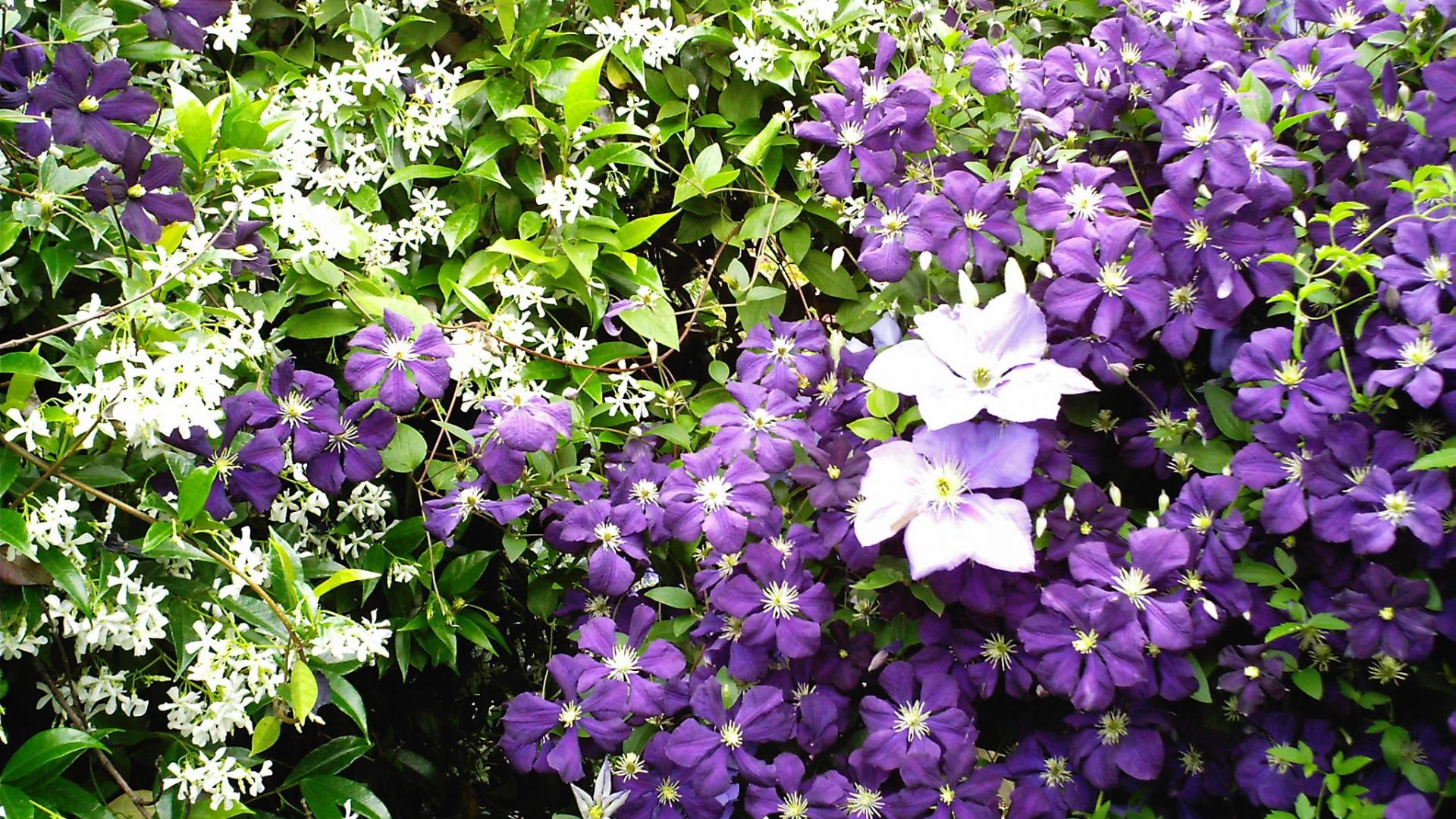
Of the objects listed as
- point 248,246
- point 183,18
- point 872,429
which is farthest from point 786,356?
point 183,18

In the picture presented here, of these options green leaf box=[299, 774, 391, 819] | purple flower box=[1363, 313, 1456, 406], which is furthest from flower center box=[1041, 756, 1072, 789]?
green leaf box=[299, 774, 391, 819]

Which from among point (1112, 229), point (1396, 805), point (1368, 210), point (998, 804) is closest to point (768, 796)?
point (998, 804)

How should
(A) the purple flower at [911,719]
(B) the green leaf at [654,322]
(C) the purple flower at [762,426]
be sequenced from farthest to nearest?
(B) the green leaf at [654,322] < (C) the purple flower at [762,426] < (A) the purple flower at [911,719]

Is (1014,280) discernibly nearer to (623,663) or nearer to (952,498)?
(952,498)

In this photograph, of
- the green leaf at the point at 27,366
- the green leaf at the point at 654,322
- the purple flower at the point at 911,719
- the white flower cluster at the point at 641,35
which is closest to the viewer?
the green leaf at the point at 27,366

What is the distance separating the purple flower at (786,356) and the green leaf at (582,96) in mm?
338

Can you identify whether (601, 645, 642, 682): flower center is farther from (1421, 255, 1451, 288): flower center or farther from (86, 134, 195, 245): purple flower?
(1421, 255, 1451, 288): flower center

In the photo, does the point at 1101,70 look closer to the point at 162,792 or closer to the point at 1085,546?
the point at 1085,546

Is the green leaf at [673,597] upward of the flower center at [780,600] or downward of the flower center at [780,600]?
downward

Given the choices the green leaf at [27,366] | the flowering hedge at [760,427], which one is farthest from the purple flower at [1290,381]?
the green leaf at [27,366]

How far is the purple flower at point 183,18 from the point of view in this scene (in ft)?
3.68

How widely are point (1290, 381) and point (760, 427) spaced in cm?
50

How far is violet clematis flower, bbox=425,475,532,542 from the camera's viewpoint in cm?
123

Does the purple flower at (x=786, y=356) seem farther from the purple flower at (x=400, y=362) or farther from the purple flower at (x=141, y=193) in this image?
the purple flower at (x=141, y=193)
